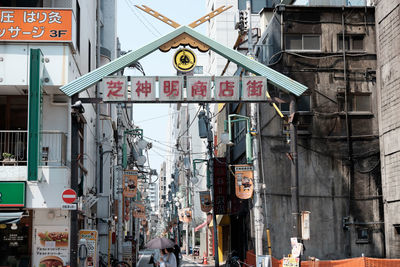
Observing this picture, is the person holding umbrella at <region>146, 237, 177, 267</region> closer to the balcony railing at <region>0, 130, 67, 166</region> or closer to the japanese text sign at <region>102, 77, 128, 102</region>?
the balcony railing at <region>0, 130, 67, 166</region>

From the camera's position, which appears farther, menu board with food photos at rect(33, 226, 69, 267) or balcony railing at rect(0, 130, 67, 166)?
balcony railing at rect(0, 130, 67, 166)

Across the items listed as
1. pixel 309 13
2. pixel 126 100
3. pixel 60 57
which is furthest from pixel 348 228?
pixel 60 57

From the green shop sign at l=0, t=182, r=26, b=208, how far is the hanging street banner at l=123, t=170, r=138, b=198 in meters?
14.4

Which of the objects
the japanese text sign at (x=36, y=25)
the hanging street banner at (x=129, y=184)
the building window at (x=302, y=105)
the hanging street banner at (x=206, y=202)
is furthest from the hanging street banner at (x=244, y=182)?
the hanging street banner at (x=206, y=202)

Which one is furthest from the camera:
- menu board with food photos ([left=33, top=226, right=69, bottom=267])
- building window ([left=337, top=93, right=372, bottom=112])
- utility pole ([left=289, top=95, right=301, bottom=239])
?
building window ([left=337, top=93, right=372, bottom=112])

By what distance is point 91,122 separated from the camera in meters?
31.5

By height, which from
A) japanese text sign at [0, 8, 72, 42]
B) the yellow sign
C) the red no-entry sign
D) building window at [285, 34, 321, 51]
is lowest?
the red no-entry sign

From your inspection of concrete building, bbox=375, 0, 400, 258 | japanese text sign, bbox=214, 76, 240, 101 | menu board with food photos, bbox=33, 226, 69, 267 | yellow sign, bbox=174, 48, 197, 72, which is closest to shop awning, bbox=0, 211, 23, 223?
menu board with food photos, bbox=33, 226, 69, 267

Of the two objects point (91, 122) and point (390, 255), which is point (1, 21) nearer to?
point (91, 122)

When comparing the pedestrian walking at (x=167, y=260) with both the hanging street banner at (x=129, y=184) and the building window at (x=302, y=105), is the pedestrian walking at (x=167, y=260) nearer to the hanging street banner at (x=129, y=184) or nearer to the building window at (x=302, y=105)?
the building window at (x=302, y=105)

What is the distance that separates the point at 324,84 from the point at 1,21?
15.5 m

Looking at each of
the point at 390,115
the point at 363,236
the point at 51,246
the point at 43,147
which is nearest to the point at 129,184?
the point at 43,147

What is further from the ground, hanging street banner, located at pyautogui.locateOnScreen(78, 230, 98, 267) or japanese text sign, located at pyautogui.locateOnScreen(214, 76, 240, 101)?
japanese text sign, located at pyautogui.locateOnScreen(214, 76, 240, 101)

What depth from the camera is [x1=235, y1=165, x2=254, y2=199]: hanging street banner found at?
26.9 metres
